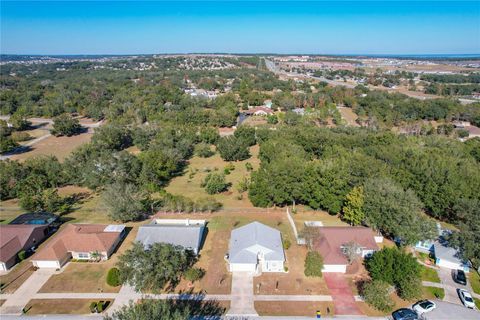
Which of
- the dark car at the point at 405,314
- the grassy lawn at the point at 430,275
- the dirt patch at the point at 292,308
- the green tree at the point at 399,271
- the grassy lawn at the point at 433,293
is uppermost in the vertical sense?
the green tree at the point at 399,271

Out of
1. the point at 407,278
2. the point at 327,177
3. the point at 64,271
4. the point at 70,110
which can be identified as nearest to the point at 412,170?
the point at 327,177

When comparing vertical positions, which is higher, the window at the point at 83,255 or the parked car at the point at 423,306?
the parked car at the point at 423,306

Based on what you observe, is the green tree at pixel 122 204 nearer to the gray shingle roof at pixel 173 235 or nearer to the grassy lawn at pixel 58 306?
the gray shingle roof at pixel 173 235

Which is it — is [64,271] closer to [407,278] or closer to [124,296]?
[124,296]

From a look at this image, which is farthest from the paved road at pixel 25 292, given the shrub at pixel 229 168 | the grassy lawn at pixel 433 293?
the grassy lawn at pixel 433 293

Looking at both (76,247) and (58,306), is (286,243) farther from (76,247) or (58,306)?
(76,247)

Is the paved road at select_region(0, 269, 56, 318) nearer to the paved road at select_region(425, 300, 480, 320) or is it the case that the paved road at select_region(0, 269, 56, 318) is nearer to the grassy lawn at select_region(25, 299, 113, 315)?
the grassy lawn at select_region(25, 299, 113, 315)

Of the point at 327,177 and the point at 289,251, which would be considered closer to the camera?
the point at 289,251
